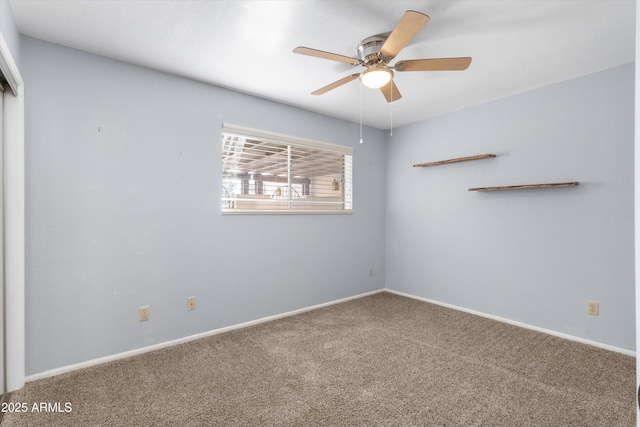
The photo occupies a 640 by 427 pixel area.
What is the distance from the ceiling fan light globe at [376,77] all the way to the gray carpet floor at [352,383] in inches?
81.5

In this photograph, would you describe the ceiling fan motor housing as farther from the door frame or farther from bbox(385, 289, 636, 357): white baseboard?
bbox(385, 289, 636, 357): white baseboard

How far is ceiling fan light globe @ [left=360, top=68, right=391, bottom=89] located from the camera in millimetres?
2135

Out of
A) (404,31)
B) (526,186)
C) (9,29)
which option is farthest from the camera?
(526,186)

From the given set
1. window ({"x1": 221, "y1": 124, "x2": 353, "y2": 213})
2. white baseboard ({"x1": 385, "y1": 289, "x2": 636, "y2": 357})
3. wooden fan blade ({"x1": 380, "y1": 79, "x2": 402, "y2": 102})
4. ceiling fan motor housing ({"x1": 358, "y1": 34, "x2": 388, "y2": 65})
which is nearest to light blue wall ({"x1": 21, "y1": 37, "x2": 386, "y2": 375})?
window ({"x1": 221, "y1": 124, "x2": 353, "y2": 213})

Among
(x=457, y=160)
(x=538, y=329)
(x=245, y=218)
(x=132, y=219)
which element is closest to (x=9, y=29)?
(x=132, y=219)

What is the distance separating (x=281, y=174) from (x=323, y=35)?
1680 millimetres

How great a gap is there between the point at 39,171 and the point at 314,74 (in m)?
2.19

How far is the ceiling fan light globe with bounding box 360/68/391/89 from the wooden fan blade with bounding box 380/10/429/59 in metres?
0.11

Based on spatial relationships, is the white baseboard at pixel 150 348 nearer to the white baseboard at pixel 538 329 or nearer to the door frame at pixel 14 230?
the door frame at pixel 14 230

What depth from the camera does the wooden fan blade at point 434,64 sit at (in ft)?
6.55

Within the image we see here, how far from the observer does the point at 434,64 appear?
81.3 inches

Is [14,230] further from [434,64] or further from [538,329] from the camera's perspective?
[538,329]

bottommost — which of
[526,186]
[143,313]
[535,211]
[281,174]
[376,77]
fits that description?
[143,313]

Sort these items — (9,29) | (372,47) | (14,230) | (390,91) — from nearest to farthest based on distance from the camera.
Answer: (9,29), (14,230), (372,47), (390,91)
